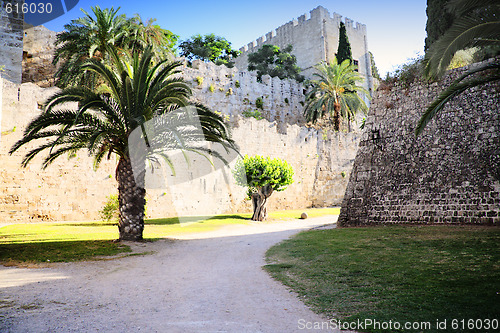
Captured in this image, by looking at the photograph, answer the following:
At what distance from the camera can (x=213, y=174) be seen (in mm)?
19859

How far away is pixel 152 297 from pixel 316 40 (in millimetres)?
40698

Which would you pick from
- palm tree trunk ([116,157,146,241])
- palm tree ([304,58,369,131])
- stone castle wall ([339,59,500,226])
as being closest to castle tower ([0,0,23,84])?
palm tree trunk ([116,157,146,241])

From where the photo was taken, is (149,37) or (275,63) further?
(275,63)

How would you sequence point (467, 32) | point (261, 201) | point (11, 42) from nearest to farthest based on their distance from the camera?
1. point (467, 32)
2. point (261, 201)
3. point (11, 42)

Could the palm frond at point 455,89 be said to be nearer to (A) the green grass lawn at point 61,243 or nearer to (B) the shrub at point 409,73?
(B) the shrub at point 409,73

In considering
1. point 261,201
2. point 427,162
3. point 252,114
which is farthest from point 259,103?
point 427,162

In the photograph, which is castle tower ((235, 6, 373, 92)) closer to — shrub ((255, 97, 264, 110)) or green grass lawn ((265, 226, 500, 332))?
shrub ((255, 97, 264, 110))

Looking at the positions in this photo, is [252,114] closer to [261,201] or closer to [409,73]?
[261,201]

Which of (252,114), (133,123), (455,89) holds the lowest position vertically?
(455,89)

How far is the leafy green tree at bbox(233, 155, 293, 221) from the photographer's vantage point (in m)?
17.2

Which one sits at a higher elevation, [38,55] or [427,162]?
[38,55]

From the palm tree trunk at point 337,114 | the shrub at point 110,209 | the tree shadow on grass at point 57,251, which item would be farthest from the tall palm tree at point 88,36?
the palm tree trunk at point 337,114

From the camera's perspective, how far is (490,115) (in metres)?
10.1
